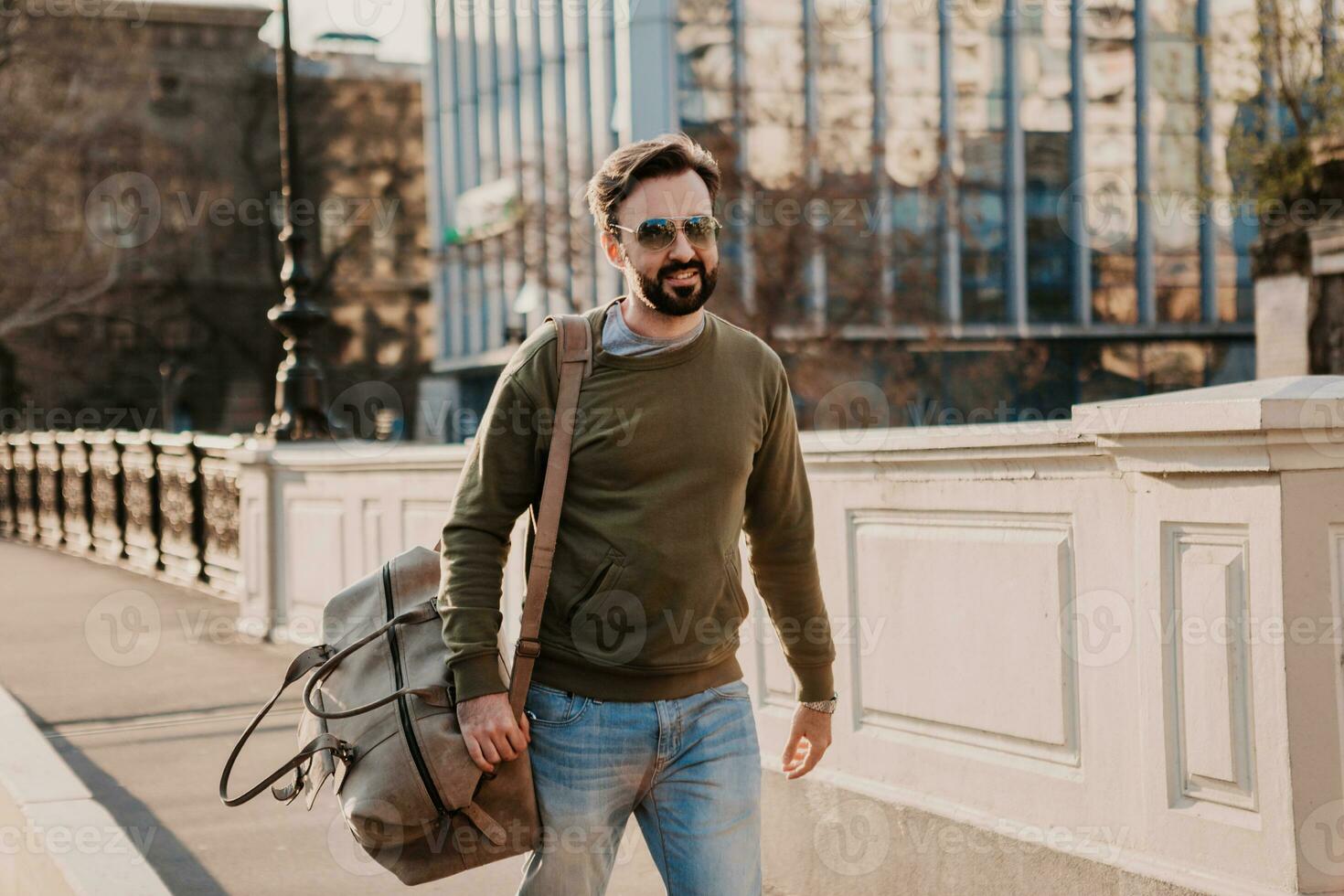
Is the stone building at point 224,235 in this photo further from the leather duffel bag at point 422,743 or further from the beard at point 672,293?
the beard at point 672,293

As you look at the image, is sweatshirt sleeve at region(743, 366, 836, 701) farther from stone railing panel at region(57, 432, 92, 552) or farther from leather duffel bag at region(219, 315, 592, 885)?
stone railing panel at region(57, 432, 92, 552)

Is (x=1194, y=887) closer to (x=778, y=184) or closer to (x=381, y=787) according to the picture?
(x=381, y=787)

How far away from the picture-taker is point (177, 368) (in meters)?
60.2

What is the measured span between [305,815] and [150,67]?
2338 inches

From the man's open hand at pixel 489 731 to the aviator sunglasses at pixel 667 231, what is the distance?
90cm

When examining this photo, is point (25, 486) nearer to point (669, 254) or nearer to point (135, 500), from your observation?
point (135, 500)

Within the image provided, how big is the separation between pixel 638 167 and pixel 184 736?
5928mm

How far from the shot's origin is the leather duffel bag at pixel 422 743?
9.96 feet

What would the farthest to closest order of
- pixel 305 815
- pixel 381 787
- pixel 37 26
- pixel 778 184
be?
pixel 37 26 → pixel 778 184 → pixel 305 815 → pixel 381 787

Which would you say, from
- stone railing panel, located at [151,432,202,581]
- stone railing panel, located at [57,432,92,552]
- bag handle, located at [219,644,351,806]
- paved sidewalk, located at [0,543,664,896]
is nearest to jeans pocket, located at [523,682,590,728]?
bag handle, located at [219,644,351,806]

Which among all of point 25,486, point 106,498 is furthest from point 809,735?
point 25,486

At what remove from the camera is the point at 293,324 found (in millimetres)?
12898

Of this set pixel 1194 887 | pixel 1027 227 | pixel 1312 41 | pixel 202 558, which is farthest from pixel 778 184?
pixel 1194 887

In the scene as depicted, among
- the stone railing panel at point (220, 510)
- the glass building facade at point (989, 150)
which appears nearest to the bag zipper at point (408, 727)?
Answer: the stone railing panel at point (220, 510)
